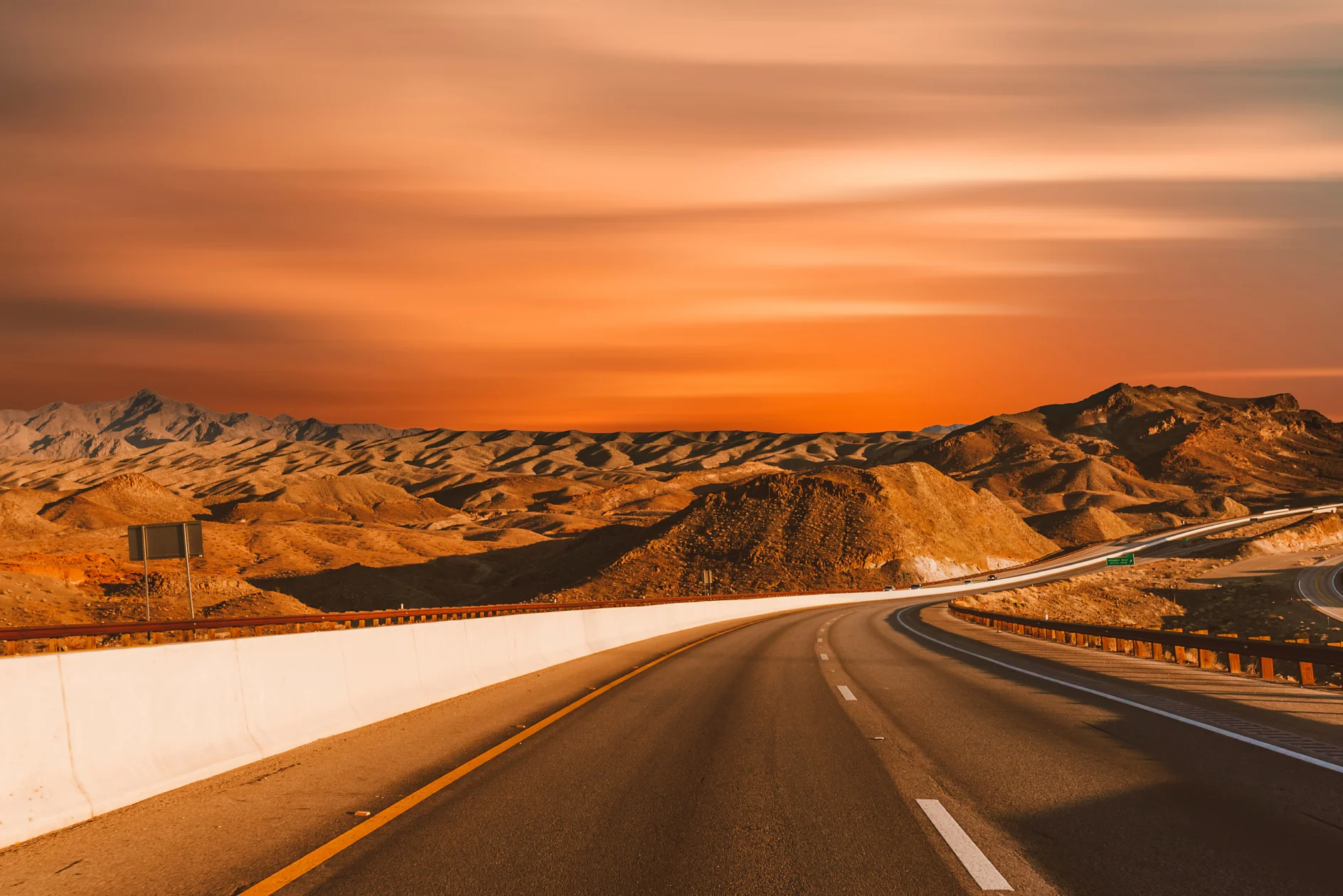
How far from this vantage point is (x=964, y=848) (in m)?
6.27

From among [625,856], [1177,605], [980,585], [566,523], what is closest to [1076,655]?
[625,856]

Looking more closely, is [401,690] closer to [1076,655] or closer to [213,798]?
[213,798]

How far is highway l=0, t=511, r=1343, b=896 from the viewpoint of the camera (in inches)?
229

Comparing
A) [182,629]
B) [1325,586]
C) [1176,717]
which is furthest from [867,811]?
[1325,586]

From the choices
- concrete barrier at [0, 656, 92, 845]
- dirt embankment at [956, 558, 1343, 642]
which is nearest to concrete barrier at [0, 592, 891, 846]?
concrete barrier at [0, 656, 92, 845]

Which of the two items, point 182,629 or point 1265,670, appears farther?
point 182,629

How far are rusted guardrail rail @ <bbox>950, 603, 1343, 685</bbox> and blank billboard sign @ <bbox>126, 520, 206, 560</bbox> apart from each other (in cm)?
3076

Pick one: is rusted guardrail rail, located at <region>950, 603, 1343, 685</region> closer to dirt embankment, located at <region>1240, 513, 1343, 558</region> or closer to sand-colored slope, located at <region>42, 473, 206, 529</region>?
dirt embankment, located at <region>1240, 513, 1343, 558</region>

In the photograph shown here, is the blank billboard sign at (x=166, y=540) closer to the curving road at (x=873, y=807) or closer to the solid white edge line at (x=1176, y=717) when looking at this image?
the solid white edge line at (x=1176, y=717)

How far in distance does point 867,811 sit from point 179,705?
213 inches

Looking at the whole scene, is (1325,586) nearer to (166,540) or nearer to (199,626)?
(166,540)

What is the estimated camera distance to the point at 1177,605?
80750 mm

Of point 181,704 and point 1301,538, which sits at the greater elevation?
point 181,704

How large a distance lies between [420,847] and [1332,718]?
425 inches
